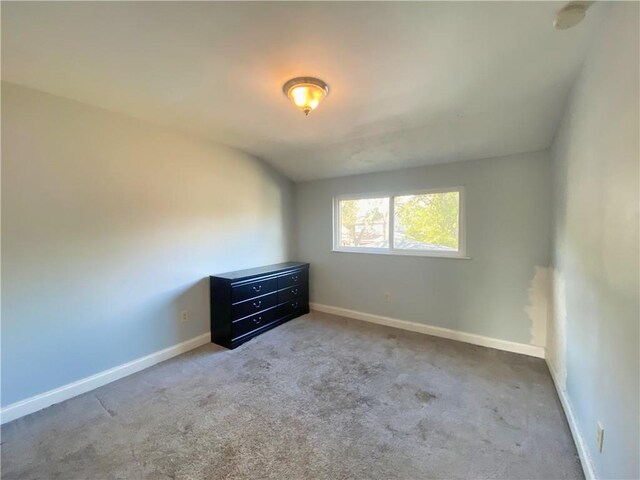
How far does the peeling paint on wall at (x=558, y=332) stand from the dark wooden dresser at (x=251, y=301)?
293 centimetres

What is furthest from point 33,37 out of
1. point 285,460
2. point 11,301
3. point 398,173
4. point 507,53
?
point 398,173

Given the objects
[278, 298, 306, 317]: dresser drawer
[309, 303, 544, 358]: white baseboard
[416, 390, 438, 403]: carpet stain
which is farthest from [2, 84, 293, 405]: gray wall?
[416, 390, 438, 403]: carpet stain

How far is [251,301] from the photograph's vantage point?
11.2ft

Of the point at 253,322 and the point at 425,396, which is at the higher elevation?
the point at 253,322

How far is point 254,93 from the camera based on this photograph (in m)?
2.14

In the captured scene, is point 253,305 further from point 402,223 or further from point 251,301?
point 402,223

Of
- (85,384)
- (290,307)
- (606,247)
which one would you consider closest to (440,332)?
(290,307)

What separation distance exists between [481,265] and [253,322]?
2747 millimetres

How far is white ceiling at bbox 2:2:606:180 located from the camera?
1.37m

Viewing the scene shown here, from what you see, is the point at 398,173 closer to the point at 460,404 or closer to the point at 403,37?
the point at 403,37

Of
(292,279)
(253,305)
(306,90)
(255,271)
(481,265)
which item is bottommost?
(253,305)

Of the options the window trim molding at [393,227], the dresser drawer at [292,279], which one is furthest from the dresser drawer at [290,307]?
the window trim molding at [393,227]

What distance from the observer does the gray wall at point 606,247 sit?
3.63ft

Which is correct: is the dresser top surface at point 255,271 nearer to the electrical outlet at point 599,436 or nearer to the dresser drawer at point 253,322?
the dresser drawer at point 253,322
